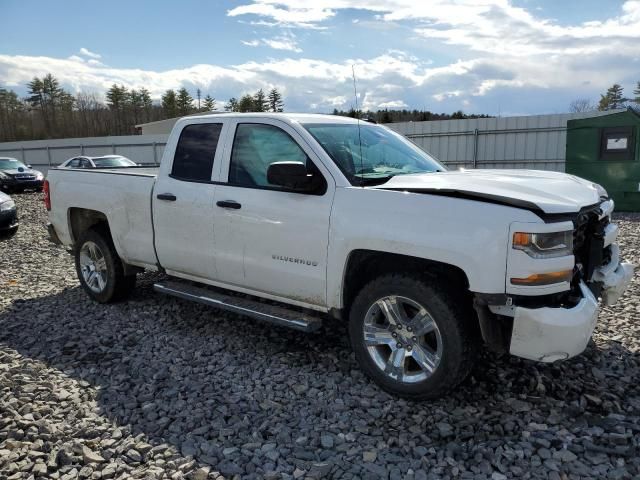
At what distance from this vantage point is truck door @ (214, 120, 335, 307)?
12.3 feet

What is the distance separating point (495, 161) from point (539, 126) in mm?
1600

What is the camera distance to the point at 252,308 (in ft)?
13.8

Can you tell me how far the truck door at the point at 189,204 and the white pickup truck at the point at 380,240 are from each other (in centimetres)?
1

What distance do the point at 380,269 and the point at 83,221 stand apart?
386 cm

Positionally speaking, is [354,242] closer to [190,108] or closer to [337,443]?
[337,443]

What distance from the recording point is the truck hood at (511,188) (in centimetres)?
307

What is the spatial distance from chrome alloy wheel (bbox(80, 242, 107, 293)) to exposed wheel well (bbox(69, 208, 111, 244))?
0.22 metres

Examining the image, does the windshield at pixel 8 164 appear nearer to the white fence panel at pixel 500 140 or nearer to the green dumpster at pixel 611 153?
the white fence panel at pixel 500 140

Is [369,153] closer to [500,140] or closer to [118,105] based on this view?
[500,140]

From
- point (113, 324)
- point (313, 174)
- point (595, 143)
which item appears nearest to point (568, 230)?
point (313, 174)

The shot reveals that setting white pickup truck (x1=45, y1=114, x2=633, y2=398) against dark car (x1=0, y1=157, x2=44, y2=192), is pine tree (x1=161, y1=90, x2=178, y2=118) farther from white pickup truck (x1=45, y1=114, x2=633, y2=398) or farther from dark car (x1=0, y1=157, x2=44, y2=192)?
white pickup truck (x1=45, y1=114, x2=633, y2=398)

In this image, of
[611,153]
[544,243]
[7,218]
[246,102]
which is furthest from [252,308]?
[246,102]

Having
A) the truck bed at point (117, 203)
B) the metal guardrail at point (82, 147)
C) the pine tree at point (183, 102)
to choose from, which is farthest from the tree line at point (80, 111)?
the truck bed at point (117, 203)

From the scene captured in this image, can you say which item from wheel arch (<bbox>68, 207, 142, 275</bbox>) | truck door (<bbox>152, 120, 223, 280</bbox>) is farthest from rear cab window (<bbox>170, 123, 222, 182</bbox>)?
wheel arch (<bbox>68, 207, 142, 275</bbox>)
